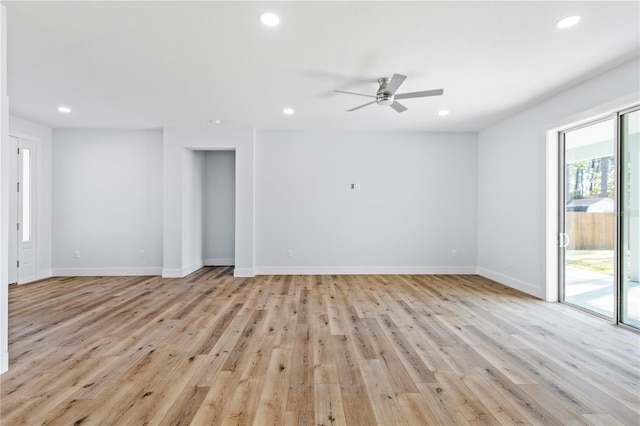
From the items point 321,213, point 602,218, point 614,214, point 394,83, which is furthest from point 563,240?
point 321,213

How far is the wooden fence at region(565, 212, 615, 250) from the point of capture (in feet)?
11.2

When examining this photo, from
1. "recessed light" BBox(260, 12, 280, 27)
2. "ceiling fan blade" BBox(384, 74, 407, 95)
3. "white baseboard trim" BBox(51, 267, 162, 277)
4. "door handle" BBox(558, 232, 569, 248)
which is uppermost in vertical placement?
"recessed light" BBox(260, 12, 280, 27)

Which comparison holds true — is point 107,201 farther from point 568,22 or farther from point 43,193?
point 568,22

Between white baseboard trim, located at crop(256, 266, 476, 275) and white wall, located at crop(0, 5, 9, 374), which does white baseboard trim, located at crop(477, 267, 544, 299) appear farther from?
white wall, located at crop(0, 5, 9, 374)

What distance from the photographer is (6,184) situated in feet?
7.51

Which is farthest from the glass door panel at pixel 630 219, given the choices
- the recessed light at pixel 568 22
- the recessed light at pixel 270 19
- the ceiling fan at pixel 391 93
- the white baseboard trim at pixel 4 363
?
the white baseboard trim at pixel 4 363

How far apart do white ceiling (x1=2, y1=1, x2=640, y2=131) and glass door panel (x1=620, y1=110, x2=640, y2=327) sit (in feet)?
2.35

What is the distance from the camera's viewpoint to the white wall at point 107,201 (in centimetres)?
570

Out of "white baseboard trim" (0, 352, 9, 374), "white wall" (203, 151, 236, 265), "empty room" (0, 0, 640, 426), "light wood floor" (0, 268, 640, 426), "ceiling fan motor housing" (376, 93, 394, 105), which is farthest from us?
"white wall" (203, 151, 236, 265)

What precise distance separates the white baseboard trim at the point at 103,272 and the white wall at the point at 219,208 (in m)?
1.17

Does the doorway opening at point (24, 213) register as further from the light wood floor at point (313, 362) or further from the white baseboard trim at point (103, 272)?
the light wood floor at point (313, 362)

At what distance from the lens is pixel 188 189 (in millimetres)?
5809

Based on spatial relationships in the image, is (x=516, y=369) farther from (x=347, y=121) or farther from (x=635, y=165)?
(x=347, y=121)

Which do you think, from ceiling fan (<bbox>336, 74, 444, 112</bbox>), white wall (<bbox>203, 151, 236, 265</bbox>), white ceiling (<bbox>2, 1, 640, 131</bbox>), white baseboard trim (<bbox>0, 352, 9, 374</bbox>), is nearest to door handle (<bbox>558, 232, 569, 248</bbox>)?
white ceiling (<bbox>2, 1, 640, 131</bbox>)
